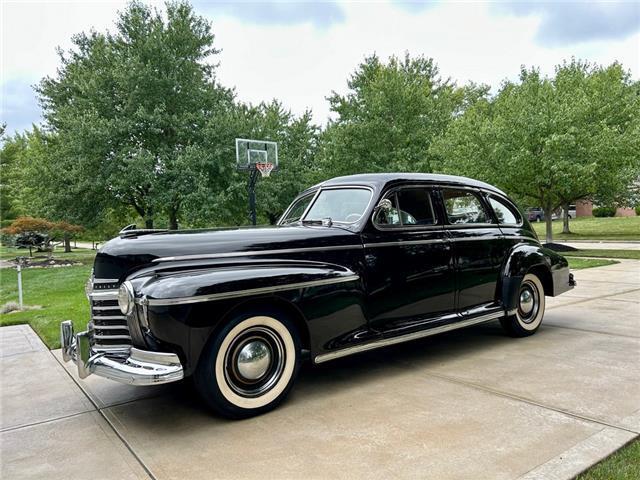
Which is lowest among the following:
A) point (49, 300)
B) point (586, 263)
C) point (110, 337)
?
point (586, 263)

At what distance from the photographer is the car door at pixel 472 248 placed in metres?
4.86

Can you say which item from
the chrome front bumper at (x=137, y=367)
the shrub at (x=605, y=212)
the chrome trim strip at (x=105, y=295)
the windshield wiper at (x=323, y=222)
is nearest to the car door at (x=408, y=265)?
the windshield wiper at (x=323, y=222)

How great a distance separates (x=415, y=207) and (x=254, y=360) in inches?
89.0

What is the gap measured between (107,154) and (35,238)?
296 inches

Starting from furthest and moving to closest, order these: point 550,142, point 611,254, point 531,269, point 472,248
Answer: point 550,142
point 611,254
point 531,269
point 472,248

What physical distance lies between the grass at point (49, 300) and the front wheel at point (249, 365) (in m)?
3.34

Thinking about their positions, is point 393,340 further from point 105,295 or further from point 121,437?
point 105,295

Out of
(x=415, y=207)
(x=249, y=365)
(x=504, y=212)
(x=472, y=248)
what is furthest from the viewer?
(x=504, y=212)

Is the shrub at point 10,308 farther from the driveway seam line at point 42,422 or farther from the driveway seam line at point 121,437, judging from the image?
the driveway seam line at point 42,422

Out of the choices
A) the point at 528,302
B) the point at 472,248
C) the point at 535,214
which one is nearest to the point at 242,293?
the point at 472,248

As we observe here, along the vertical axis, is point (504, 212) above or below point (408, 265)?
above

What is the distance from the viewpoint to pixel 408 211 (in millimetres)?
4617

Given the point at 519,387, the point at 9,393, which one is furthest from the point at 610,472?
the point at 9,393

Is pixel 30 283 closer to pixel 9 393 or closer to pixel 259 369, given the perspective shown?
pixel 9 393
